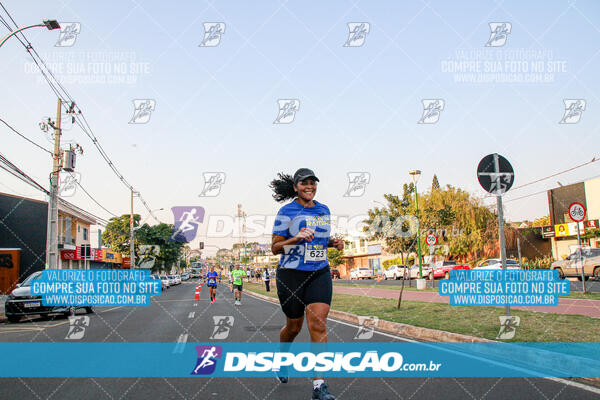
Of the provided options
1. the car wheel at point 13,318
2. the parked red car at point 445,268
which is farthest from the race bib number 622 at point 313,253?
the parked red car at point 445,268

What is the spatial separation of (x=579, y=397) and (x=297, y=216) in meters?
2.93

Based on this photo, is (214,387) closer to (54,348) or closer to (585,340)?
(54,348)

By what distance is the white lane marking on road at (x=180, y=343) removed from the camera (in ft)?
22.4

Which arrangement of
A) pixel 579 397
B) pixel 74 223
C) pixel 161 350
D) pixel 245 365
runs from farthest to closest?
pixel 74 223
pixel 161 350
pixel 245 365
pixel 579 397

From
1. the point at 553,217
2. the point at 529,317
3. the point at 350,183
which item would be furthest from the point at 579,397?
the point at 553,217

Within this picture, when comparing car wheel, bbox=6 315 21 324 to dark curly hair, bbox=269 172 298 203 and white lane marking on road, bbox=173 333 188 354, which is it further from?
dark curly hair, bbox=269 172 298 203

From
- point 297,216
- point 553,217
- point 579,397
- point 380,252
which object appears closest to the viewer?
point 579,397

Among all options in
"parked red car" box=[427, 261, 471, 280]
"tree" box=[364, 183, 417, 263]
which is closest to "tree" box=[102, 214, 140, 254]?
"tree" box=[364, 183, 417, 263]

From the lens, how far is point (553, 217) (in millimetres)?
36844

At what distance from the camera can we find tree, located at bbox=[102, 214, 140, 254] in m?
67.1

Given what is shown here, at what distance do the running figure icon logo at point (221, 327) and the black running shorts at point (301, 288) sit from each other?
4136 millimetres

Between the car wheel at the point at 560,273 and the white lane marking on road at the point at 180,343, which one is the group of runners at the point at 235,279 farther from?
the car wheel at the point at 560,273

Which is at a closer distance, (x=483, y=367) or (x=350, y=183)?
(x=483, y=367)

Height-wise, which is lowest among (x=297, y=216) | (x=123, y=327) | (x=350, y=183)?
(x=123, y=327)
